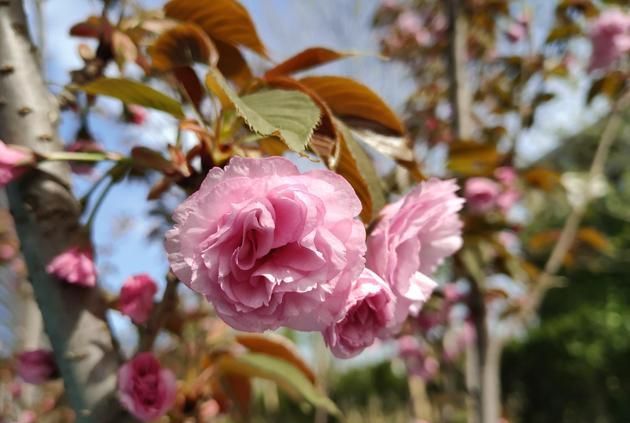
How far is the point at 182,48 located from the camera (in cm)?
68

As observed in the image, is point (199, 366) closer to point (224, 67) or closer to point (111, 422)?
point (111, 422)

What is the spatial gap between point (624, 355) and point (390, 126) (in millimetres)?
5761

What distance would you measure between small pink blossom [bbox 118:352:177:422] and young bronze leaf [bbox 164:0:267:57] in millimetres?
373

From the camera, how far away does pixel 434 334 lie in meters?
2.08

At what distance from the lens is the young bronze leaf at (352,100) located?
61cm

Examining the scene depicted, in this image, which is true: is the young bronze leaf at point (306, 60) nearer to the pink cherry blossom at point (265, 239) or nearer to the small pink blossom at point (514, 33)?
the pink cherry blossom at point (265, 239)

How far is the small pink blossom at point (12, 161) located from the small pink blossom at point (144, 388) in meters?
0.21

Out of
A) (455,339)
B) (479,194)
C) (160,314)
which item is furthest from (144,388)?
(455,339)

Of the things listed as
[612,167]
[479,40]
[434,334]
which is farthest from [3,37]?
[612,167]

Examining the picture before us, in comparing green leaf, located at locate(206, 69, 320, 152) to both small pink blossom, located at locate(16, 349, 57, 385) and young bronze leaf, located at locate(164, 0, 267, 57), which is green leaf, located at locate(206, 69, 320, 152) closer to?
young bronze leaf, located at locate(164, 0, 267, 57)

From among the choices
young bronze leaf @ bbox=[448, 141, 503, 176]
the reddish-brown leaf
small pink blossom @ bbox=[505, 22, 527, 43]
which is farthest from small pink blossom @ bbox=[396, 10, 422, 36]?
the reddish-brown leaf

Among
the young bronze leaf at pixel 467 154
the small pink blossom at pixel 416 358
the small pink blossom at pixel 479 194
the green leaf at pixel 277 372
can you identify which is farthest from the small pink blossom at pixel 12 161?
the small pink blossom at pixel 416 358

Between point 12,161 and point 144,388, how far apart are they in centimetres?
25

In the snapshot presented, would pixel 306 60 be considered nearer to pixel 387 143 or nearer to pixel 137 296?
pixel 387 143
